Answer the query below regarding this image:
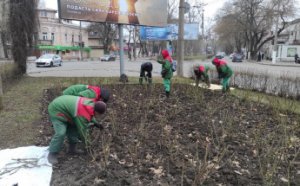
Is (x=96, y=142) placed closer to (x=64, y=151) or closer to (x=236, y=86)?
(x=64, y=151)

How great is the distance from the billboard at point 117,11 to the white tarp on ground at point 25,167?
301 inches

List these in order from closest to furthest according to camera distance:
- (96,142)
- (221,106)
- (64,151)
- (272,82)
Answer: (64,151), (96,142), (221,106), (272,82)

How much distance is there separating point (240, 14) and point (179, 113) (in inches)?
1595

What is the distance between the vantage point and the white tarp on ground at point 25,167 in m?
2.88

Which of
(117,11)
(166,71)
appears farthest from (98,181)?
(117,11)

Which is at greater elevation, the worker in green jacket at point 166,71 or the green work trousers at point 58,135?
the worker in green jacket at point 166,71

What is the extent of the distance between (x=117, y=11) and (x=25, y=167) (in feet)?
30.3

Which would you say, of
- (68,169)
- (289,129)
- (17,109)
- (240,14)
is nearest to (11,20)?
(17,109)

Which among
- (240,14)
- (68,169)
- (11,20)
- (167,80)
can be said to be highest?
(240,14)

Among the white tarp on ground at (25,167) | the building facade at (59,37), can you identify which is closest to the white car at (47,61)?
the white tarp on ground at (25,167)

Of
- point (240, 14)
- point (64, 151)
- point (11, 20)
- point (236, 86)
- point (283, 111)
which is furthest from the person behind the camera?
point (240, 14)

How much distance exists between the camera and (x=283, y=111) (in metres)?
5.92

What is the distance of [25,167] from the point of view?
126 inches

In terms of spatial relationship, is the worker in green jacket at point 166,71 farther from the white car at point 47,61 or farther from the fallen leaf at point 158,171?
the white car at point 47,61
